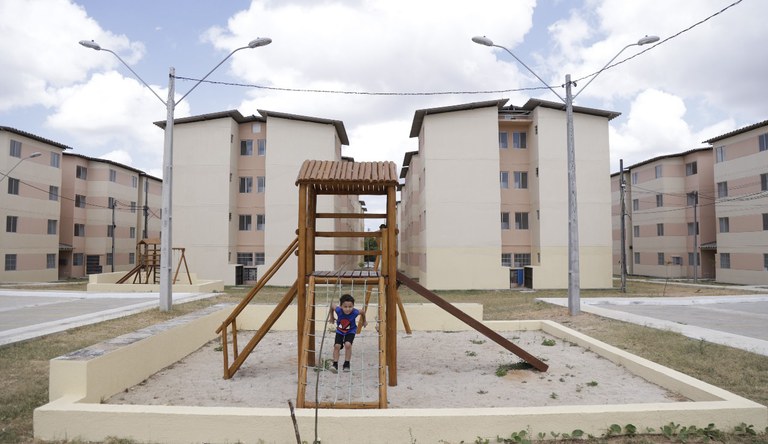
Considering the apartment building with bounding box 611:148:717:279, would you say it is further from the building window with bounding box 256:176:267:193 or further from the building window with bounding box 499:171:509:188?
the building window with bounding box 256:176:267:193

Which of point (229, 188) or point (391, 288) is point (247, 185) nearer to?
point (229, 188)

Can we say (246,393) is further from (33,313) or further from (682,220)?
(682,220)

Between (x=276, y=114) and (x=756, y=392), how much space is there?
31.4 m

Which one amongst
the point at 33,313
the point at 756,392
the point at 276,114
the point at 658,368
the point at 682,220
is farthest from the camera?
the point at 682,220

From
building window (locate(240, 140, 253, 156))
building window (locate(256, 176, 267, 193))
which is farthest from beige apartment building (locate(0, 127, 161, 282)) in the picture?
building window (locate(256, 176, 267, 193))

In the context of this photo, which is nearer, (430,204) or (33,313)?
(33,313)

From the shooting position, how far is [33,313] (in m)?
15.9

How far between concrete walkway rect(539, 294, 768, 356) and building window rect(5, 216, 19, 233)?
38664 millimetres

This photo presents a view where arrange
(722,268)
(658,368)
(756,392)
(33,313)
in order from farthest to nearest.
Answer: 1. (722,268)
2. (33,313)
3. (658,368)
4. (756,392)

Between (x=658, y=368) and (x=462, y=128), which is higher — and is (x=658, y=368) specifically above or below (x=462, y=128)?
below

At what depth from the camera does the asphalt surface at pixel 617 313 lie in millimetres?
11859

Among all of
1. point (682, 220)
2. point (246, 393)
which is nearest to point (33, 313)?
point (246, 393)

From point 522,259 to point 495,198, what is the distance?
196 inches

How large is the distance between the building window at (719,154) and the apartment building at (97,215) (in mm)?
51469
